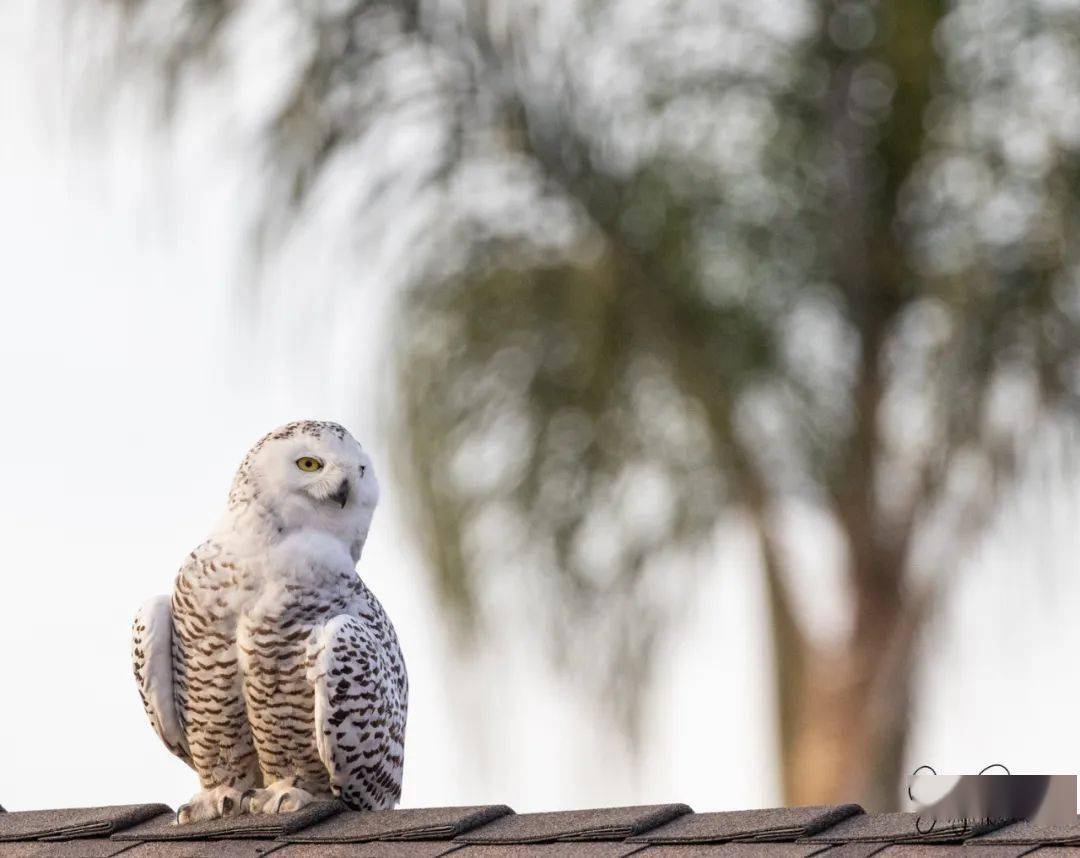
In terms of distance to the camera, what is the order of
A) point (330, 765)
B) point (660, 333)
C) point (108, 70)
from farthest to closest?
1. point (660, 333)
2. point (108, 70)
3. point (330, 765)

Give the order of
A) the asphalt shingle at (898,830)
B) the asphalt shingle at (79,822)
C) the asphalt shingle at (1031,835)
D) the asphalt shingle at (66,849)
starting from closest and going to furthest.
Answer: the asphalt shingle at (1031,835), the asphalt shingle at (898,830), the asphalt shingle at (66,849), the asphalt shingle at (79,822)

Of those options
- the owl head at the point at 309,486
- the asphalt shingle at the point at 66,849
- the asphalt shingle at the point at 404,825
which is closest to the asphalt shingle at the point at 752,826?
the asphalt shingle at the point at 404,825

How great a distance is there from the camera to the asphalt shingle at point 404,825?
283 cm

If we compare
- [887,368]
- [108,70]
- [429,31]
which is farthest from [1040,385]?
[108,70]

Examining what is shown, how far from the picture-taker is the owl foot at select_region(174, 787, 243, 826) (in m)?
3.16

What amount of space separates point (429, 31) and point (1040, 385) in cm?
253

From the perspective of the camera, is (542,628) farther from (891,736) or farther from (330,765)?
(330,765)

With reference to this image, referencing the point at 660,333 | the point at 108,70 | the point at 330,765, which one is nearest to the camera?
the point at 330,765

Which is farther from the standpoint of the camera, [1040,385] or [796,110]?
[796,110]

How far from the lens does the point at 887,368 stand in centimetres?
666

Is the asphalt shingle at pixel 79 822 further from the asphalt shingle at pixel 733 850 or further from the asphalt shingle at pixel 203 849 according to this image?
the asphalt shingle at pixel 733 850

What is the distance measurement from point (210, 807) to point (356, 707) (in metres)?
0.31

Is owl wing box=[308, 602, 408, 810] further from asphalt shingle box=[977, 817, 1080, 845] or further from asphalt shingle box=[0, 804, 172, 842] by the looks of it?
asphalt shingle box=[977, 817, 1080, 845]

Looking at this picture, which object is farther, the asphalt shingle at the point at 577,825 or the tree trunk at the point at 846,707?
the tree trunk at the point at 846,707
